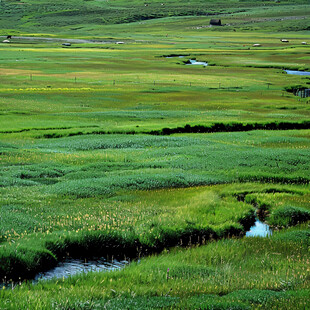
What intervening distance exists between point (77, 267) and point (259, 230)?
26.7 ft

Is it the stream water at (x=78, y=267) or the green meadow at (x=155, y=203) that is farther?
the stream water at (x=78, y=267)

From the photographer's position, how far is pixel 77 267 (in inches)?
579

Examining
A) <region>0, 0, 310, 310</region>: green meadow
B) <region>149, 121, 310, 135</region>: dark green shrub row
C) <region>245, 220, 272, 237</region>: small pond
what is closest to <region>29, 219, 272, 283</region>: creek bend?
<region>0, 0, 310, 310</region>: green meadow

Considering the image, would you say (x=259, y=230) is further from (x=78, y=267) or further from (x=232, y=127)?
(x=232, y=127)

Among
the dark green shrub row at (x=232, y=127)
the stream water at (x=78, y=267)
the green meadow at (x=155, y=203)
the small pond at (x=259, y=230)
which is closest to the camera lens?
the green meadow at (x=155, y=203)

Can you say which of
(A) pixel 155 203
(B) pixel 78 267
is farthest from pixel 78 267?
(A) pixel 155 203

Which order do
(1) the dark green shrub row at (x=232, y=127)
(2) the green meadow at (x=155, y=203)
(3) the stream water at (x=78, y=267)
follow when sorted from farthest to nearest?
1. (1) the dark green shrub row at (x=232, y=127)
2. (3) the stream water at (x=78, y=267)
3. (2) the green meadow at (x=155, y=203)

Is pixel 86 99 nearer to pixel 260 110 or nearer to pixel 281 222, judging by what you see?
pixel 260 110

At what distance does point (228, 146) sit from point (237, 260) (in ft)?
64.6

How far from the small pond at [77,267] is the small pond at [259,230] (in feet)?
19.5

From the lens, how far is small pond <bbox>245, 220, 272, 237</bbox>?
18.7m

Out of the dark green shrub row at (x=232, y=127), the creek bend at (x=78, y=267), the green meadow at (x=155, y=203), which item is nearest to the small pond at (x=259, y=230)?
the green meadow at (x=155, y=203)

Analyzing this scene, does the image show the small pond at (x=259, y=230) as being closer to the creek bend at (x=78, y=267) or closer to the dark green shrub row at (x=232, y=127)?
the creek bend at (x=78, y=267)

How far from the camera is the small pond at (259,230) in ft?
61.5
